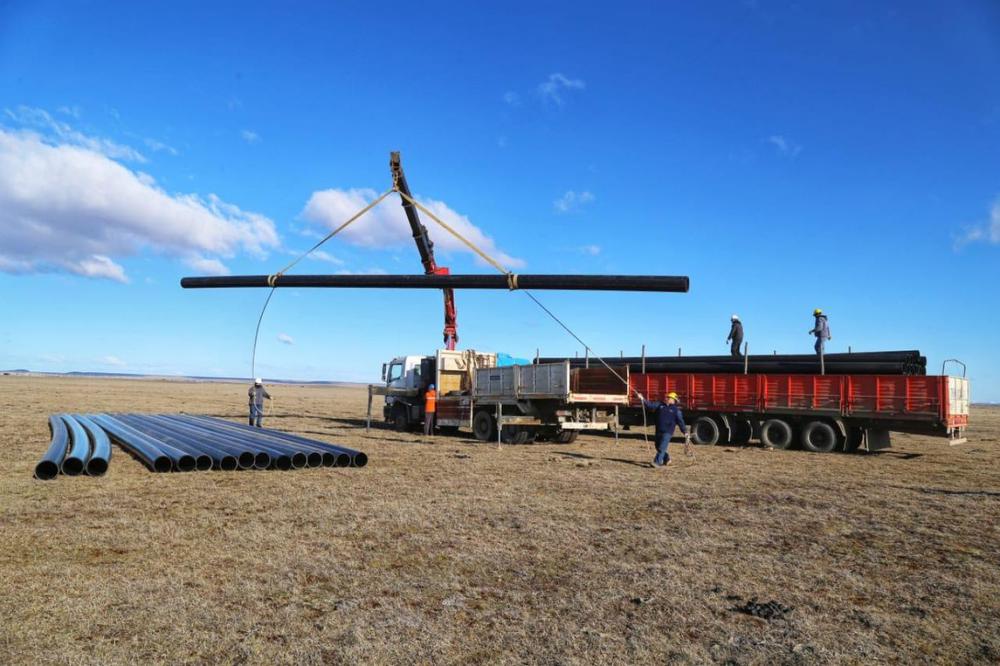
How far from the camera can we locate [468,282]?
41.3 ft

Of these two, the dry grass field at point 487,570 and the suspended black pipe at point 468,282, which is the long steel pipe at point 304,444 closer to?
the dry grass field at point 487,570

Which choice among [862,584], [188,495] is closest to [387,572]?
[862,584]

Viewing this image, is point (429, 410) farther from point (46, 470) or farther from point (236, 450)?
point (46, 470)

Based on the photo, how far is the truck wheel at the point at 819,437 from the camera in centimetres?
Result: 1858

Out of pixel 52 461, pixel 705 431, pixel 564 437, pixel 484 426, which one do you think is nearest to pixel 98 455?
pixel 52 461

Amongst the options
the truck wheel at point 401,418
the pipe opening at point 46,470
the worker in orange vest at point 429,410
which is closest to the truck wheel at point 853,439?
the worker in orange vest at point 429,410

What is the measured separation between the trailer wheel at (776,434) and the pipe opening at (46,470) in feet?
54.3

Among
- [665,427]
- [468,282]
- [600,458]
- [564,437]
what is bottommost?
[600,458]

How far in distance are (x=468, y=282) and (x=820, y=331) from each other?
455 inches

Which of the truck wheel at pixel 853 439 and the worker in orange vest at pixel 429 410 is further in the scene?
the worker in orange vest at pixel 429 410

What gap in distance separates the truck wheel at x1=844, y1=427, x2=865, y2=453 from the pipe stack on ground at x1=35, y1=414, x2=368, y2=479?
12701 millimetres

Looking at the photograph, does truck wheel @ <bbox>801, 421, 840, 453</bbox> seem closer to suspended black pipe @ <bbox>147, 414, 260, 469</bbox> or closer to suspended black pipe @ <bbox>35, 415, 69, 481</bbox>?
suspended black pipe @ <bbox>147, 414, 260, 469</bbox>

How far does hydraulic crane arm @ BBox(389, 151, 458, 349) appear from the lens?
1856cm

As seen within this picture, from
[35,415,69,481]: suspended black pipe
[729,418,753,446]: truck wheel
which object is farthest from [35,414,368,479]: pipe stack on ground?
[729,418,753,446]: truck wheel
